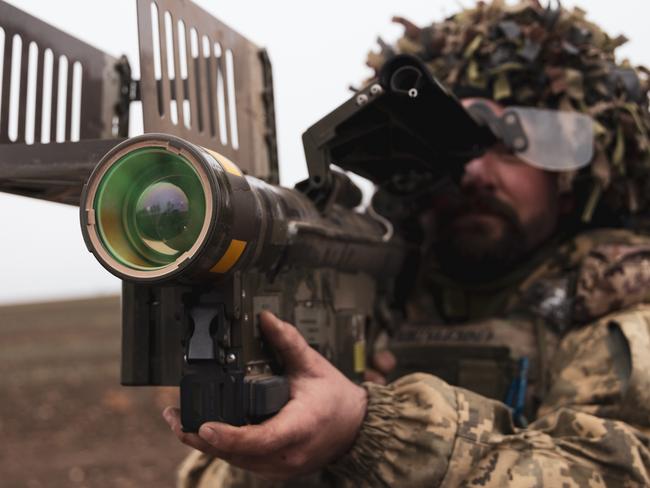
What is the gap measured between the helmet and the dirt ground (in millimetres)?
5704

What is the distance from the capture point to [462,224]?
9.88 ft

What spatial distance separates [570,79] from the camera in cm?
298

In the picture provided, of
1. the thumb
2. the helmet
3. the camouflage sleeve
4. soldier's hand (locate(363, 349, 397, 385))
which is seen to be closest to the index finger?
the thumb

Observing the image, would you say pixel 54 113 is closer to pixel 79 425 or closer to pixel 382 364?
pixel 382 364

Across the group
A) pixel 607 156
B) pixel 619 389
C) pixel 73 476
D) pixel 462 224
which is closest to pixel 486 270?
pixel 462 224

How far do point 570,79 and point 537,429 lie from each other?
1.45 metres

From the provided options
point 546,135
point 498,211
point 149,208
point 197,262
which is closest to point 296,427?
point 197,262

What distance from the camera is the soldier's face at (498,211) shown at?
9.68 feet

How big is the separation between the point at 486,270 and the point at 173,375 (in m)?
1.68

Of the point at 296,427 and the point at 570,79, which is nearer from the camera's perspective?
the point at 296,427

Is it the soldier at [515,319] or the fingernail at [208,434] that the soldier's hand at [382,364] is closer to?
the soldier at [515,319]

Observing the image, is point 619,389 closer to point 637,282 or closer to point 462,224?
point 637,282

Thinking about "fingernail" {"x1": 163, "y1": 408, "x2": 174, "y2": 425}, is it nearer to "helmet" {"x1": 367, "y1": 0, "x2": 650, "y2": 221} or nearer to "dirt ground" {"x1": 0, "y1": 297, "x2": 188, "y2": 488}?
"helmet" {"x1": 367, "y1": 0, "x2": 650, "y2": 221}

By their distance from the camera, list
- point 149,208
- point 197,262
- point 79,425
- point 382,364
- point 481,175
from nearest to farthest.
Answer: point 197,262 < point 149,208 < point 382,364 < point 481,175 < point 79,425
